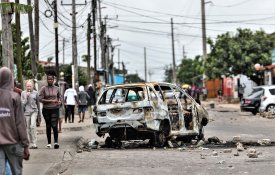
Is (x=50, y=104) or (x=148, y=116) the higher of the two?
(x=50, y=104)

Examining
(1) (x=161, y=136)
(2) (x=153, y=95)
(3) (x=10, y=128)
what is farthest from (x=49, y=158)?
(3) (x=10, y=128)

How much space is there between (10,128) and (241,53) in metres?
42.6

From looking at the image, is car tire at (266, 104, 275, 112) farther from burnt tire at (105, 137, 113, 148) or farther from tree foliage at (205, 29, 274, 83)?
tree foliage at (205, 29, 274, 83)

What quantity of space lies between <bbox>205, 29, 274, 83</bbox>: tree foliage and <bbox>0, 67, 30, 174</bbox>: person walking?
41615 mm

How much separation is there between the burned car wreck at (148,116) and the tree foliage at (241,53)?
31911 millimetres

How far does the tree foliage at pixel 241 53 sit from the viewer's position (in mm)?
47875

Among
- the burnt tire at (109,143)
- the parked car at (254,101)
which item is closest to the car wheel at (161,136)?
the burnt tire at (109,143)

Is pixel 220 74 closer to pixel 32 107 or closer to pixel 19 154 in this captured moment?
pixel 32 107

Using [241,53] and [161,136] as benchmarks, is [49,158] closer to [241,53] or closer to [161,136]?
[161,136]

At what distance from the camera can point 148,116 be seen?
14.7 metres

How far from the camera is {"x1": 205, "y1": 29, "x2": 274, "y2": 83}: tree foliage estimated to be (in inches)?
1885

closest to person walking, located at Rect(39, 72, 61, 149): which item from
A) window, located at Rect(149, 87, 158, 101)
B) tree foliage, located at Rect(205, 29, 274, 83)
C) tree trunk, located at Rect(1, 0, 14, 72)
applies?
tree trunk, located at Rect(1, 0, 14, 72)

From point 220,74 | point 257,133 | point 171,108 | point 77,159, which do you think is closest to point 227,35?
point 220,74

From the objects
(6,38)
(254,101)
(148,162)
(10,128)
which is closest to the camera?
(10,128)
